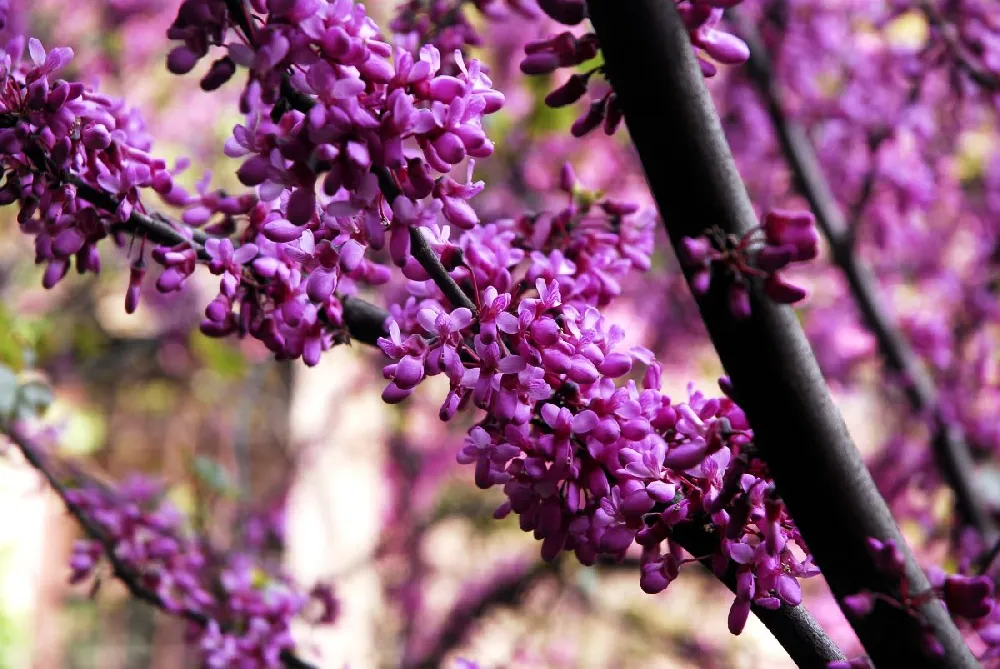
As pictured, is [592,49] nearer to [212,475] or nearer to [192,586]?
[192,586]

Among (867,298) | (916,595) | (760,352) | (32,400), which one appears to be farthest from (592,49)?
(867,298)

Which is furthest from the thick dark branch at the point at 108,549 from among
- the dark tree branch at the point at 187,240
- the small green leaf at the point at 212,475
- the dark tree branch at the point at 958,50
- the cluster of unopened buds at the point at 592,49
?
the dark tree branch at the point at 958,50

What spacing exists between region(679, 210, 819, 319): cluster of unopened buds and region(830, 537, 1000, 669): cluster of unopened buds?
0.85 ft

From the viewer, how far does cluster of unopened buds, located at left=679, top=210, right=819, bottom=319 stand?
2.59ft

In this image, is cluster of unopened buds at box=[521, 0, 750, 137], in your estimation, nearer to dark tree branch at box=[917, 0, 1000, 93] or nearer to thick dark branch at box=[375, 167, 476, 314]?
thick dark branch at box=[375, 167, 476, 314]

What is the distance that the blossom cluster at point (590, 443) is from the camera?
36.5 inches

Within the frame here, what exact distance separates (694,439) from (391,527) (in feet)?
19.0

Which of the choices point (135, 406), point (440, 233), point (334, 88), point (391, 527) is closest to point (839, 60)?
point (440, 233)

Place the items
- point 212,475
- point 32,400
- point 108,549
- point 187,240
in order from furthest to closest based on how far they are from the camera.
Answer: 1. point 212,475
2. point 32,400
3. point 108,549
4. point 187,240

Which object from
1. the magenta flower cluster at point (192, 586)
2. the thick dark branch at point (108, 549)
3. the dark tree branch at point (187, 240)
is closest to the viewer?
the dark tree branch at point (187, 240)

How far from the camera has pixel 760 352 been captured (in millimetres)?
814

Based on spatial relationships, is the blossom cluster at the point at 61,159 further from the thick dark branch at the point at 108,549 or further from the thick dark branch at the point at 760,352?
the thick dark branch at the point at 108,549

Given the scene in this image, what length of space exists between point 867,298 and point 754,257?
6.91 ft

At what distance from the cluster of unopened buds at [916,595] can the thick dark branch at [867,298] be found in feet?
6.25
